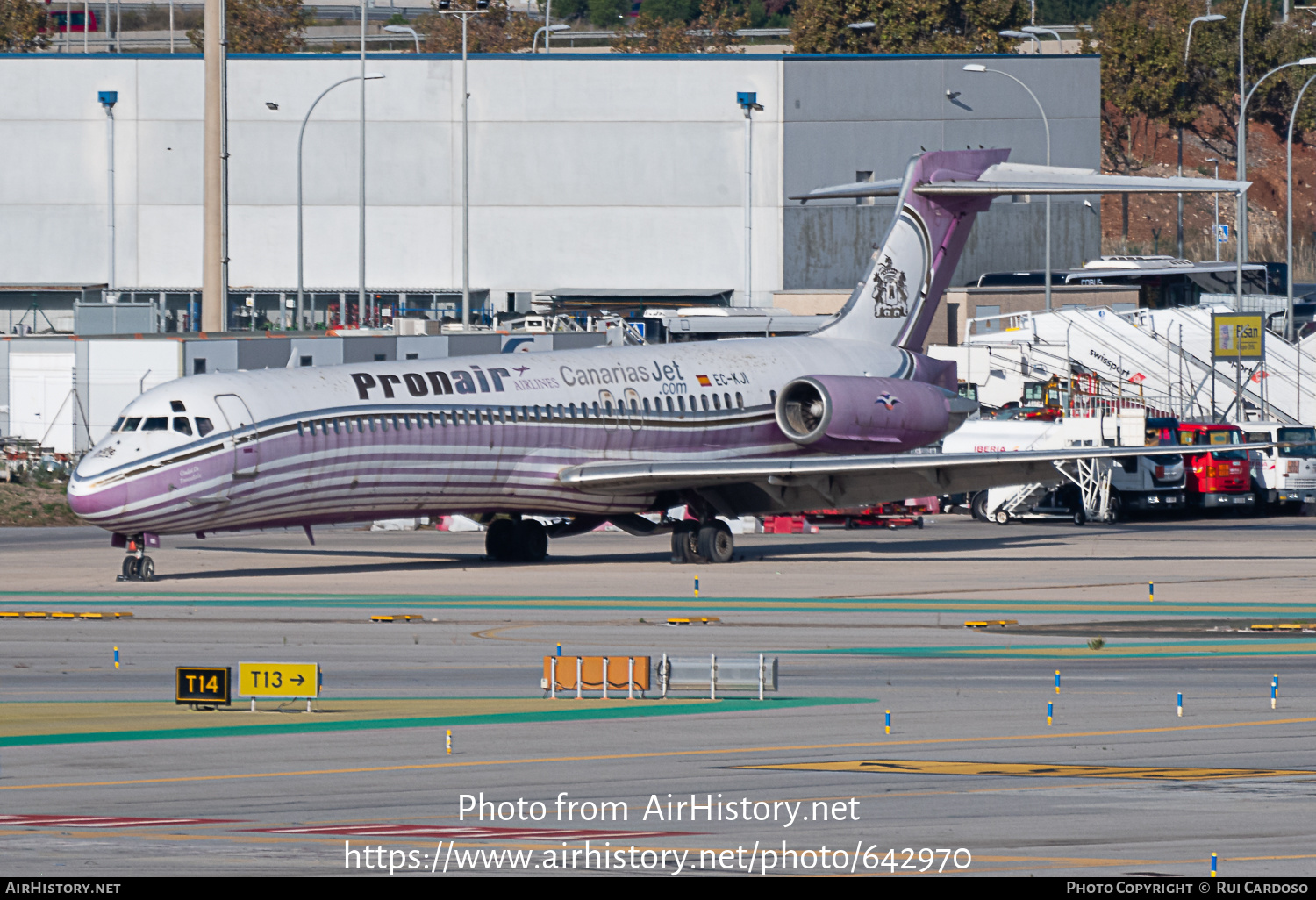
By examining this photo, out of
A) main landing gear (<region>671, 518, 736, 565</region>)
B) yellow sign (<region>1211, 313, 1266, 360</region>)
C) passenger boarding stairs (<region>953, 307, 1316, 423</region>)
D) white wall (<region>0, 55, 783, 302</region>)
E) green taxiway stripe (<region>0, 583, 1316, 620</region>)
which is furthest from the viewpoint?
white wall (<region>0, 55, 783, 302</region>)

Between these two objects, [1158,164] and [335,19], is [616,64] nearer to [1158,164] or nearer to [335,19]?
[1158,164]

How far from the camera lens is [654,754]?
1592 cm

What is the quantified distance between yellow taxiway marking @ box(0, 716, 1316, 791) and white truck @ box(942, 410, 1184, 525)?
1244 inches

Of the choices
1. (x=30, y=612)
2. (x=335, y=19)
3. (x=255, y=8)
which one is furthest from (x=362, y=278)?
(x=335, y=19)

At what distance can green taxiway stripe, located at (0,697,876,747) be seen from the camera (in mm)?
16938

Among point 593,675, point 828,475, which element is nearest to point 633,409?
point 828,475

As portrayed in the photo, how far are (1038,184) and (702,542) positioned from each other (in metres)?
10.6

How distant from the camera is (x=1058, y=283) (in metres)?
87.8

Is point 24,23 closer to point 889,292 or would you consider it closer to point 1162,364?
point 1162,364

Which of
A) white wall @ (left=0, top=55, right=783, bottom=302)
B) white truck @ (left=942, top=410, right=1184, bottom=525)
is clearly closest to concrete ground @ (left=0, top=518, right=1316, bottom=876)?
white truck @ (left=942, top=410, right=1184, bottom=525)

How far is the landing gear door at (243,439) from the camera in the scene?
99.7ft

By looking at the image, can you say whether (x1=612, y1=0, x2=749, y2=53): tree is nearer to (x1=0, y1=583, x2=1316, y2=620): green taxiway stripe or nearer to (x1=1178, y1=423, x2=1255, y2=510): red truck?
(x1=1178, y1=423, x2=1255, y2=510): red truck

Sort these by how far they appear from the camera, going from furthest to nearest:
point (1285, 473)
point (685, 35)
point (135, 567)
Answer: point (685, 35) → point (1285, 473) → point (135, 567)

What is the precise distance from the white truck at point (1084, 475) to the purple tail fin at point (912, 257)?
711 cm
